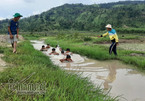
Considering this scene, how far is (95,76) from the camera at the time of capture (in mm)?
4527

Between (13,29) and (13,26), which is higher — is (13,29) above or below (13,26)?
below

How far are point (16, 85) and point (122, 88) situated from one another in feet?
8.41

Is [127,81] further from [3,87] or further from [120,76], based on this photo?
[3,87]

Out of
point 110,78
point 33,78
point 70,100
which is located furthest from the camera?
point 110,78

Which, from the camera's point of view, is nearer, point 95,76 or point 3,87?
point 3,87

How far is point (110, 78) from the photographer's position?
14.4 ft

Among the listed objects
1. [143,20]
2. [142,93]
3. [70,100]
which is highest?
[143,20]

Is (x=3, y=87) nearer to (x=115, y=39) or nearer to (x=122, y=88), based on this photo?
(x=122, y=88)

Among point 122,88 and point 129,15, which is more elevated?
point 129,15

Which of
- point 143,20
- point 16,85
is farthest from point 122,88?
point 143,20

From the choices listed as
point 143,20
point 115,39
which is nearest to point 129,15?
point 143,20

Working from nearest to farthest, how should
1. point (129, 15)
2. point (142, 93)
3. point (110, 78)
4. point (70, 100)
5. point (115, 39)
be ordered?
point (70, 100)
point (142, 93)
point (110, 78)
point (115, 39)
point (129, 15)

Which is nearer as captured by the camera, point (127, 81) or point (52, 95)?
point (52, 95)

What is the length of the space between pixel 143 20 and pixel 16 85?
7203 centimetres
